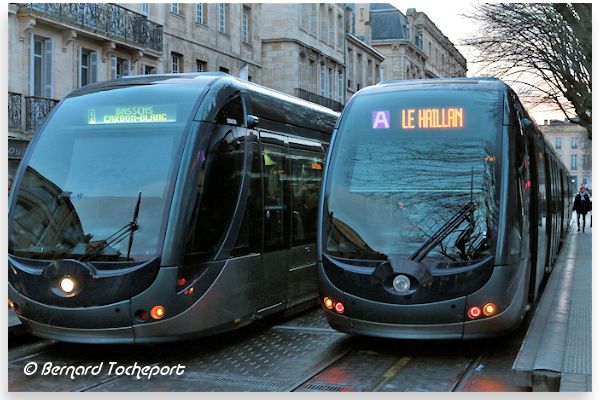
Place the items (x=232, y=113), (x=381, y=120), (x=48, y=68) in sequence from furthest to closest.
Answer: (x=48, y=68)
(x=232, y=113)
(x=381, y=120)

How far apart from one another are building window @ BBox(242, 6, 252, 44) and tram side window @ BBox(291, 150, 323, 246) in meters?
24.8

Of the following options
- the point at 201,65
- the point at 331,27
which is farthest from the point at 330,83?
the point at 201,65

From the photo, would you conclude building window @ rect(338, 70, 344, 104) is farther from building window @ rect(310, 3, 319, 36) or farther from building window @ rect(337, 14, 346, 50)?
building window @ rect(310, 3, 319, 36)

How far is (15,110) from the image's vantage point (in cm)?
2253

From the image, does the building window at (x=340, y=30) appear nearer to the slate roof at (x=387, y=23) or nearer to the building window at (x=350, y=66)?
the building window at (x=350, y=66)

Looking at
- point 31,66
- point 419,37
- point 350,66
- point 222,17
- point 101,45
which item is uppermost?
point 419,37

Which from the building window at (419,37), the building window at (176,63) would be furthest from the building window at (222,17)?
the building window at (419,37)

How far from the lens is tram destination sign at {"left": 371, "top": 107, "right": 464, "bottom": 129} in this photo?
888 centimetres

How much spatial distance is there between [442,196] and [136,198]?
297 cm

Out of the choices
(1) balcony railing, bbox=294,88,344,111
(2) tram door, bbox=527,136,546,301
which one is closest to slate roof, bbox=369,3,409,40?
(1) balcony railing, bbox=294,88,344,111

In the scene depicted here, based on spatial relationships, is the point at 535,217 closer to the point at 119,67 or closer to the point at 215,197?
the point at 215,197

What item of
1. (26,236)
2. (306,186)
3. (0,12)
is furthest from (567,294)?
(0,12)

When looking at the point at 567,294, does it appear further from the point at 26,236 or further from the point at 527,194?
the point at 26,236

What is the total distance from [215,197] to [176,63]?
22982mm
